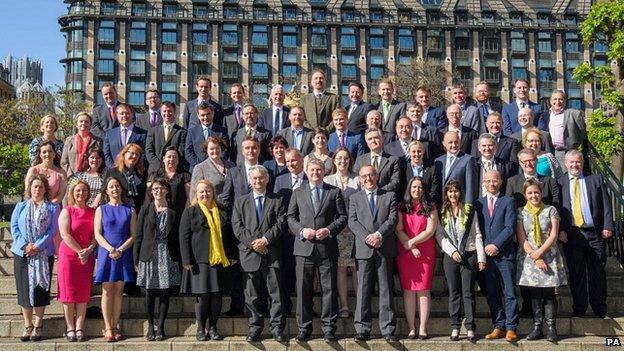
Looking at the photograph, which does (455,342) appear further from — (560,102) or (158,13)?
(158,13)

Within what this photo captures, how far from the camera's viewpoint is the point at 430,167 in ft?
27.6

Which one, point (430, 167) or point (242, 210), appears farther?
point (430, 167)

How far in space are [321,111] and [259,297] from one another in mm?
3724

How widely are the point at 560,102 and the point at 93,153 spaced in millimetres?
6858

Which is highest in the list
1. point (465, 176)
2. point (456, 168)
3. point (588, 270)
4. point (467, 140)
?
point (467, 140)

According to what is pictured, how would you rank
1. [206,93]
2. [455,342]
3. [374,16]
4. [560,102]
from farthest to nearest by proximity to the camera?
[374,16], [206,93], [560,102], [455,342]

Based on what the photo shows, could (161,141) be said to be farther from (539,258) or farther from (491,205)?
(539,258)

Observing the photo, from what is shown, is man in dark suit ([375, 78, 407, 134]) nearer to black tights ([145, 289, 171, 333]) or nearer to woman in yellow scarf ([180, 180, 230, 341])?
woman in yellow scarf ([180, 180, 230, 341])

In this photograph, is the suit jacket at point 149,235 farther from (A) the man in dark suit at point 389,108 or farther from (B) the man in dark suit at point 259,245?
(A) the man in dark suit at point 389,108

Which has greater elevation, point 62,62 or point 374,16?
point 374,16

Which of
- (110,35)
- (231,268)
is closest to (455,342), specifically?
(231,268)

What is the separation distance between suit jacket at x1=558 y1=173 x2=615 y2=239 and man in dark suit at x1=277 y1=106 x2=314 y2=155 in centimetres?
359

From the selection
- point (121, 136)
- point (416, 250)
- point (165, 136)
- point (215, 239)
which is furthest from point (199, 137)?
point (416, 250)

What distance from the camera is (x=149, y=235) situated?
7.58m
